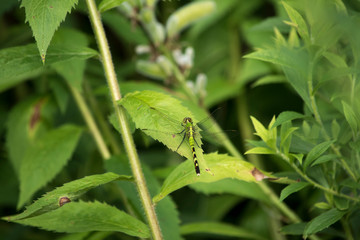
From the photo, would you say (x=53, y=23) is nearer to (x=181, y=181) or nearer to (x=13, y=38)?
(x=181, y=181)

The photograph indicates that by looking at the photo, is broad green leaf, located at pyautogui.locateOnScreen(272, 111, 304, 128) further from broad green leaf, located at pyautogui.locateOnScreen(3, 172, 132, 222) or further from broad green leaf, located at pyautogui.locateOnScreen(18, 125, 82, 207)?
broad green leaf, located at pyautogui.locateOnScreen(18, 125, 82, 207)

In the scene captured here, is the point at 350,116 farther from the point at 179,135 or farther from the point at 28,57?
the point at 28,57

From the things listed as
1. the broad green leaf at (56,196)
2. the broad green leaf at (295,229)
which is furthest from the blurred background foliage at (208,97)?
the broad green leaf at (56,196)

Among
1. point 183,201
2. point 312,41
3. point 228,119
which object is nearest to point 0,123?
point 183,201

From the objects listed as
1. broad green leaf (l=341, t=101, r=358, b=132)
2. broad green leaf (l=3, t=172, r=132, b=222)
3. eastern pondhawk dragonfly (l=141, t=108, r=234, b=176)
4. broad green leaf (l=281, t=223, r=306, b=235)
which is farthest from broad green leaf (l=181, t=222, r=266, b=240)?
broad green leaf (l=341, t=101, r=358, b=132)

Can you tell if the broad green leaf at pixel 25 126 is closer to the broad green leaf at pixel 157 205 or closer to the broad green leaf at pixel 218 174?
the broad green leaf at pixel 157 205

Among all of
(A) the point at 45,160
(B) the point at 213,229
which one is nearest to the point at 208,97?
(B) the point at 213,229
